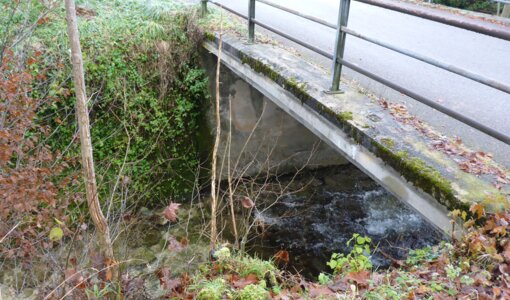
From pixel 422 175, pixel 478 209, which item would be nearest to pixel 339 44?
pixel 422 175

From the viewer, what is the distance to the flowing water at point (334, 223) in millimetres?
6820

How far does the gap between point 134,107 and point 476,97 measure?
5.45 m

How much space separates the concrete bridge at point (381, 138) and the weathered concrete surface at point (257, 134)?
1.05 metres

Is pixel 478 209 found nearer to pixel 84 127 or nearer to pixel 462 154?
pixel 462 154

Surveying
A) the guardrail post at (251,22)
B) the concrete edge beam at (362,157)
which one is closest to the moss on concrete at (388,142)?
the concrete edge beam at (362,157)

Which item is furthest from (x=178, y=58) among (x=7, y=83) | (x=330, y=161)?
(x=330, y=161)

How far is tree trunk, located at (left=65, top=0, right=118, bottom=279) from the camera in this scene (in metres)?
3.80

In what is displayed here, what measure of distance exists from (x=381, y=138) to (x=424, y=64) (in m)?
2.86

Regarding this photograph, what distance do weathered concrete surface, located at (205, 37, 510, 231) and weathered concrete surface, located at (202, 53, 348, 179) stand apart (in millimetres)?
2212

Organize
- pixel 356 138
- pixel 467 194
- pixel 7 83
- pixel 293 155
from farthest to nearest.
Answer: pixel 293 155 → pixel 7 83 → pixel 356 138 → pixel 467 194

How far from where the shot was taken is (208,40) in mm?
7160

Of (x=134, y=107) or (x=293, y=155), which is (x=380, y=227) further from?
(x=134, y=107)

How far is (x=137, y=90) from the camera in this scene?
23.8 ft

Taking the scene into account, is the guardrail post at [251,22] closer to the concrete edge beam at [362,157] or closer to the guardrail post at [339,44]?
the concrete edge beam at [362,157]
